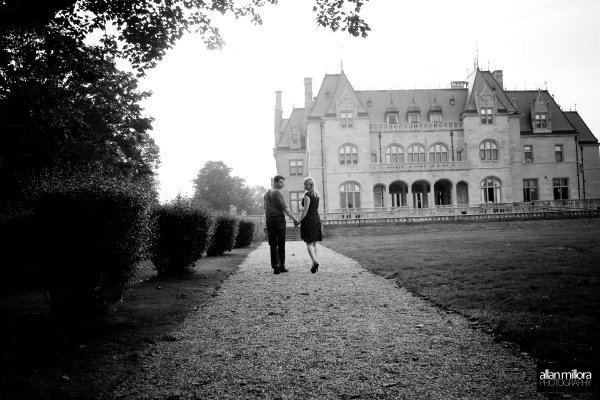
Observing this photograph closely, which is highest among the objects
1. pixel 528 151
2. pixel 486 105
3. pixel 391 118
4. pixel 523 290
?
pixel 486 105

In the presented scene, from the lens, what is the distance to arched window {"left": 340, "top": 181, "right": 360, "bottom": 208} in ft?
137

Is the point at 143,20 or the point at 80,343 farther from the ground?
the point at 143,20

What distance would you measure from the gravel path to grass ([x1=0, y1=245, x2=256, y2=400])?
0.84ft

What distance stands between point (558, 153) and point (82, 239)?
175 ft

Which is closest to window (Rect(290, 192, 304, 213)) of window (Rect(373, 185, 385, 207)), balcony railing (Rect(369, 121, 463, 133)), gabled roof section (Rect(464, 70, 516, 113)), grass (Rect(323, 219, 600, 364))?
window (Rect(373, 185, 385, 207))

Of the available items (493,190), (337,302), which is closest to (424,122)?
(493,190)

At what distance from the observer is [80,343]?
455 centimetres

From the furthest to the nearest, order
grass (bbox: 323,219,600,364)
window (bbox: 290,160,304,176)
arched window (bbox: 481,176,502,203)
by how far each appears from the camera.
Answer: window (bbox: 290,160,304,176) < arched window (bbox: 481,176,502,203) < grass (bbox: 323,219,600,364)

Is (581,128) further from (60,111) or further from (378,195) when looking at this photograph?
(60,111)

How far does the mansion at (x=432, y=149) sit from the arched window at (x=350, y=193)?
0.10 metres

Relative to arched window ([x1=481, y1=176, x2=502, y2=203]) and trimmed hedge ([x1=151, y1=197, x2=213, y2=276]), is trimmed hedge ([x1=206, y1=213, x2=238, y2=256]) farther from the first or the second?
arched window ([x1=481, y1=176, x2=502, y2=203])

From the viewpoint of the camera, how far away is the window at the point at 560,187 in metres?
45.6

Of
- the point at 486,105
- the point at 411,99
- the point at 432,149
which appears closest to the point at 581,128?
the point at 486,105

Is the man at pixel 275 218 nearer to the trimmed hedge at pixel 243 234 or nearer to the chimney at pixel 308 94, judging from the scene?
the trimmed hedge at pixel 243 234
